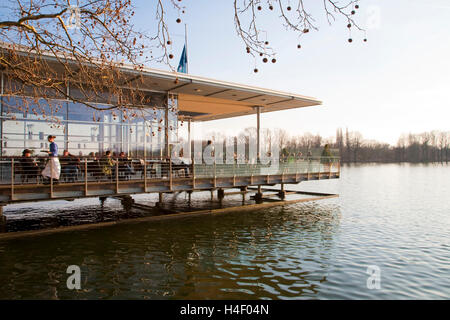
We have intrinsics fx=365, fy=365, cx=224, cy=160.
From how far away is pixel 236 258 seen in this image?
10.5 m

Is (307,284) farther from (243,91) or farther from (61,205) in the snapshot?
(61,205)

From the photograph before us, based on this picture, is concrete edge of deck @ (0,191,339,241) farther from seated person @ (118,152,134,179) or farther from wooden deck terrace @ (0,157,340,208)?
seated person @ (118,152,134,179)

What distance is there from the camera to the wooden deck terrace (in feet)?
39.3

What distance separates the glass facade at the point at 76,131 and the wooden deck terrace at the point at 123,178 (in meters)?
1.91

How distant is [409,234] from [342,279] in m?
6.62

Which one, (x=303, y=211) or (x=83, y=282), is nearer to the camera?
(x=83, y=282)

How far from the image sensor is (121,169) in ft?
47.5

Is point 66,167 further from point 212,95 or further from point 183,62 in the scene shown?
point 212,95

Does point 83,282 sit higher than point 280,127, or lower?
lower

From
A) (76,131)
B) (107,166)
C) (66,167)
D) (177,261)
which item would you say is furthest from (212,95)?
(177,261)

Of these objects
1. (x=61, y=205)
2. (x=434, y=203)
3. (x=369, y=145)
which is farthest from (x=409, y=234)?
(x=369, y=145)

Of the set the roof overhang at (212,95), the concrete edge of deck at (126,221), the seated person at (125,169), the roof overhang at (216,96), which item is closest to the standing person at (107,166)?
the seated person at (125,169)

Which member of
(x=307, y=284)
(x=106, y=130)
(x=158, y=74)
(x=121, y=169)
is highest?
(x=158, y=74)

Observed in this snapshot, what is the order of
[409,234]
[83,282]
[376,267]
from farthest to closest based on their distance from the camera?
[409,234], [376,267], [83,282]
